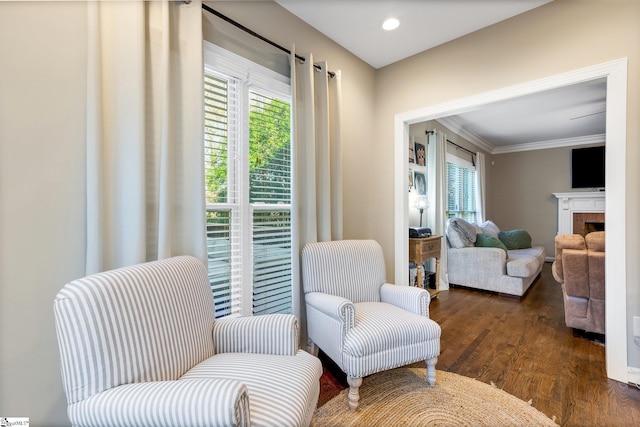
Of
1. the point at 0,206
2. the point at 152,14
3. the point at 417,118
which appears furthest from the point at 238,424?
the point at 417,118

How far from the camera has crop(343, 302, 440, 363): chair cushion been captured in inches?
63.4

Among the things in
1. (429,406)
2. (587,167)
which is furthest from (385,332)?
(587,167)

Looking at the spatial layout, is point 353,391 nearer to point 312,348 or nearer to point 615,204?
point 312,348

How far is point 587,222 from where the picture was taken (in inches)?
223

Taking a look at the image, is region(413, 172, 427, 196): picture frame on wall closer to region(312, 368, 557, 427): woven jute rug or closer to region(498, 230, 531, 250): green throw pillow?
region(498, 230, 531, 250): green throw pillow

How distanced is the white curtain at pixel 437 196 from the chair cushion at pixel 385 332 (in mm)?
2595

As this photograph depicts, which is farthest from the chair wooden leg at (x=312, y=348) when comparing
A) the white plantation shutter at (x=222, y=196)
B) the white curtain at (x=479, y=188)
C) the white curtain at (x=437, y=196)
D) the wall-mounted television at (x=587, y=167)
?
the wall-mounted television at (x=587, y=167)

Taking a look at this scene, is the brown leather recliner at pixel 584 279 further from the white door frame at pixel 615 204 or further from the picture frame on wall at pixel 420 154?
the picture frame on wall at pixel 420 154

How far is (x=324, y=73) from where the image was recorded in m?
2.36

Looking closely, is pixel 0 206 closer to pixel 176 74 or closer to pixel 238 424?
pixel 176 74

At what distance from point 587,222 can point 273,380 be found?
23.2 ft

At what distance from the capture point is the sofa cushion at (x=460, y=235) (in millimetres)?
4293

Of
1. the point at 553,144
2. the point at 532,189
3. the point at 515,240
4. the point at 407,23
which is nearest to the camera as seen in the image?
the point at 407,23

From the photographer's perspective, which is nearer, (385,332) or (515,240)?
(385,332)
